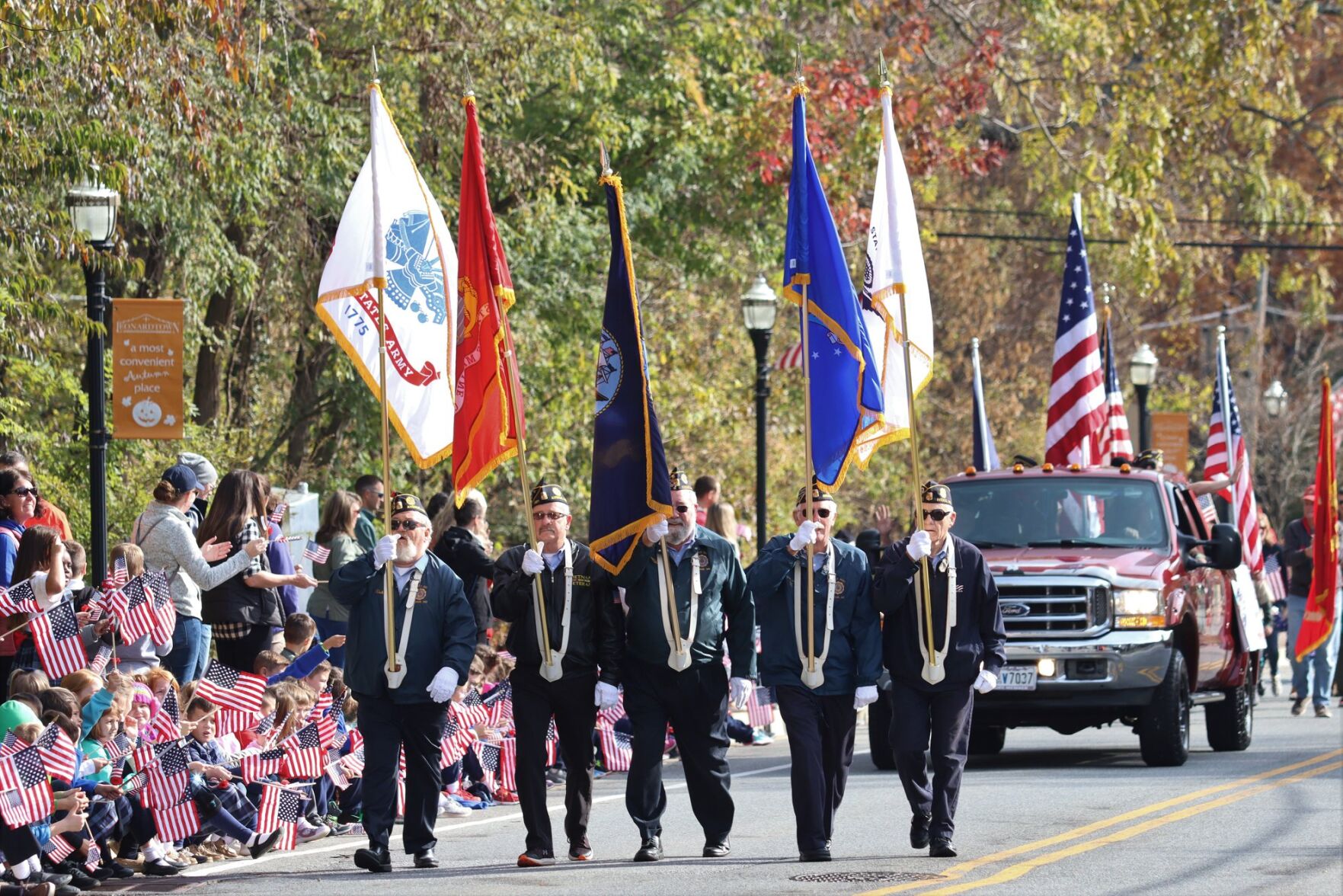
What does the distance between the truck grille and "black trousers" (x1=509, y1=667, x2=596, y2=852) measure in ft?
16.6

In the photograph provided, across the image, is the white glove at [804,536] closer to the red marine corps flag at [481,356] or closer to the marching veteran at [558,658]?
the marching veteran at [558,658]

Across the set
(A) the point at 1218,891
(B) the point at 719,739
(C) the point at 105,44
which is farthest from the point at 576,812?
(C) the point at 105,44

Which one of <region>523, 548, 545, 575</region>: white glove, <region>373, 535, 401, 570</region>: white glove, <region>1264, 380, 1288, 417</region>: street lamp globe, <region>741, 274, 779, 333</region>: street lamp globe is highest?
<region>1264, 380, 1288, 417</region>: street lamp globe

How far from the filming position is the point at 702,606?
38.4ft

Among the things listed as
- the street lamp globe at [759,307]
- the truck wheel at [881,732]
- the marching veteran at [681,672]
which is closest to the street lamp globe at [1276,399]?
the street lamp globe at [759,307]

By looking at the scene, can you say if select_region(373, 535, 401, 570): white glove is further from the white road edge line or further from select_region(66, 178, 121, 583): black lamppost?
select_region(66, 178, 121, 583): black lamppost

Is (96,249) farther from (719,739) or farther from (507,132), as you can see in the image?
(507,132)

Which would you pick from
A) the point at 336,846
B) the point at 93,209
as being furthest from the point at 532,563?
the point at 93,209

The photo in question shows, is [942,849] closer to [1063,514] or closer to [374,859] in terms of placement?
[374,859]

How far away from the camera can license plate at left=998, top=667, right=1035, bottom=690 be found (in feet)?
52.1

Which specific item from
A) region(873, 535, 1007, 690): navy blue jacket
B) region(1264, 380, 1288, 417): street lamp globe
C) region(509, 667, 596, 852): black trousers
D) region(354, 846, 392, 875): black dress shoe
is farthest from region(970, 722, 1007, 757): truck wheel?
region(1264, 380, 1288, 417): street lamp globe

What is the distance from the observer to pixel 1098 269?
42.2 meters

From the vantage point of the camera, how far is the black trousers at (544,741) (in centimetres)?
1154

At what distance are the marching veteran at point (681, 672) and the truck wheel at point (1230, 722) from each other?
23.6 ft
